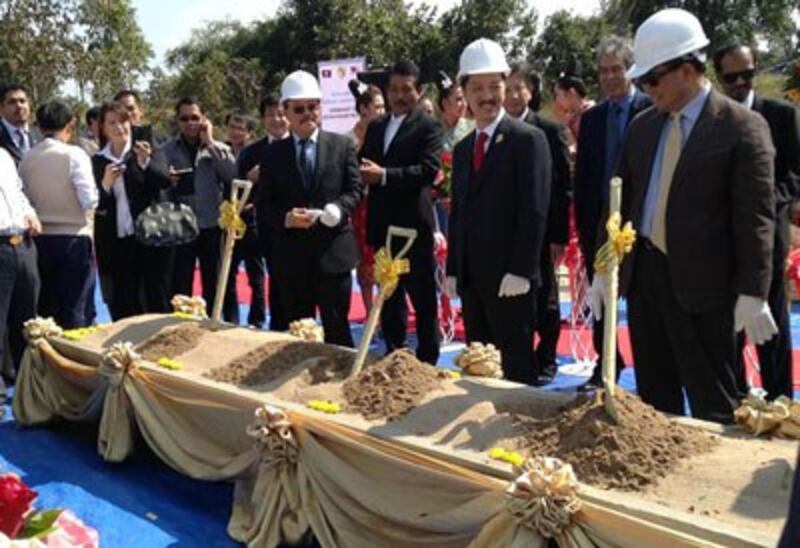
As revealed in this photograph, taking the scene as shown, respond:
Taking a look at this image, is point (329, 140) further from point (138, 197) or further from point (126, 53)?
point (126, 53)

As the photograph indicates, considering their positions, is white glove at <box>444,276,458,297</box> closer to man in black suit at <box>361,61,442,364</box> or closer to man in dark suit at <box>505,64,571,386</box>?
man in dark suit at <box>505,64,571,386</box>

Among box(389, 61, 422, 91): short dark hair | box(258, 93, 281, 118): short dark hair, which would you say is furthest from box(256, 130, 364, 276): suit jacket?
box(258, 93, 281, 118): short dark hair

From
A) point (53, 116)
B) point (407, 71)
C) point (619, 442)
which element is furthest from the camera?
point (53, 116)

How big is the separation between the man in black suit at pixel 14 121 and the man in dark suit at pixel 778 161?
359 cm

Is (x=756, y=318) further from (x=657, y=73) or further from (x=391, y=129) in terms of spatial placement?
(x=391, y=129)

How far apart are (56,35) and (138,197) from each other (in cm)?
1401

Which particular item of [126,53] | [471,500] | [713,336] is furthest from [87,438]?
[126,53]

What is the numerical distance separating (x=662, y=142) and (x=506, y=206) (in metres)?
0.75

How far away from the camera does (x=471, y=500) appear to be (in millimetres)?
2098

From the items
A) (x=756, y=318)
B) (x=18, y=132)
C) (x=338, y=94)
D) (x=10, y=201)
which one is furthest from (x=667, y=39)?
(x=338, y=94)

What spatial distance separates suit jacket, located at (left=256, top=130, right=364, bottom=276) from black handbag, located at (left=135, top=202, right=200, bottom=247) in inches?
32.2

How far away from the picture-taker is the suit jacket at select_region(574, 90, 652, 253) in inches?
150

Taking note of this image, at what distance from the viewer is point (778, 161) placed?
136 inches

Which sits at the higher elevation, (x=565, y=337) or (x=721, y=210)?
(x=721, y=210)
